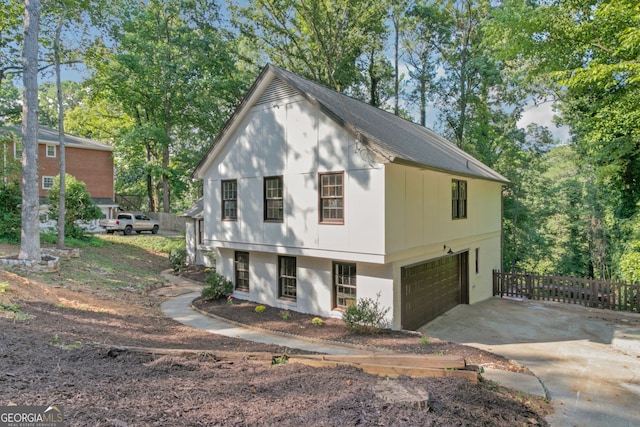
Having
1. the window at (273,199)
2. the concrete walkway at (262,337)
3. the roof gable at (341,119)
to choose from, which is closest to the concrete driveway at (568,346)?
the concrete walkway at (262,337)

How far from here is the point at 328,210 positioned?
11.0m

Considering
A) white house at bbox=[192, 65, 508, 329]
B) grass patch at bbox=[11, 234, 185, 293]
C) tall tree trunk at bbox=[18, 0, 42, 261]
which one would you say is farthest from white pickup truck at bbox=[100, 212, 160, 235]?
white house at bbox=[192, 65, 508, 329]

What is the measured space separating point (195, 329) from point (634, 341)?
43.3 feet

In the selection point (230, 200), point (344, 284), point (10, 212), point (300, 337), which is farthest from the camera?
point (10, 212)

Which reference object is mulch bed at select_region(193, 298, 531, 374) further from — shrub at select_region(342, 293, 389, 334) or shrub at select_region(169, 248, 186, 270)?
shrub at select_region(169, 248, 186, 270)

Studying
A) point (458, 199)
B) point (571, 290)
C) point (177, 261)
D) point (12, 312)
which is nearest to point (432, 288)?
point (458, 199)

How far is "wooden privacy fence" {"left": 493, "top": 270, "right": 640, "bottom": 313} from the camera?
14562 millimetres

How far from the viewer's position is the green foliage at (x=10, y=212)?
16859 millimetres

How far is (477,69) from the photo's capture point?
27.7m

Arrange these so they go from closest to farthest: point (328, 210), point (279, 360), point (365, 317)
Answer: point (279, 360)
point (365, 317)
point (328, 210)

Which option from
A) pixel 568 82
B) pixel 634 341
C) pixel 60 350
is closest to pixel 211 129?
pixel 568 82

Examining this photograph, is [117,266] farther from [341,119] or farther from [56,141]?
[56,141]

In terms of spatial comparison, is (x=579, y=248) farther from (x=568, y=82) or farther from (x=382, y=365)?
(x=382, y=365)

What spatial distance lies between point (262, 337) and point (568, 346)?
9.02 metres
